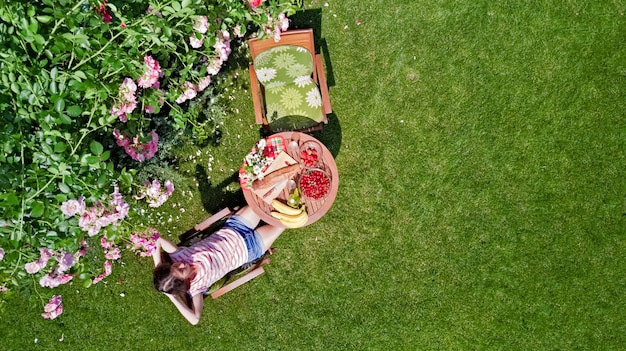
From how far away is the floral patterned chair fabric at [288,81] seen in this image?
15.0 feet

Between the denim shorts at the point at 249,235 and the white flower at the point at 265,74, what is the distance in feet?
4.48

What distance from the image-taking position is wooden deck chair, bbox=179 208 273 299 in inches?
185

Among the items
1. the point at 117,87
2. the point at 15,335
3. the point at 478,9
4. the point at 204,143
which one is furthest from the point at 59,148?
the point at 478,9

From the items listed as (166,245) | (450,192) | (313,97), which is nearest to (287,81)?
(313,97)

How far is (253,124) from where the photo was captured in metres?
5.23

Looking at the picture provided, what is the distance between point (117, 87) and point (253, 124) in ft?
7.43

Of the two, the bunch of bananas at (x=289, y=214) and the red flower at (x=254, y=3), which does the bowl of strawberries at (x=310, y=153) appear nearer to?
the bunch of bananas at (x=289, y=214)

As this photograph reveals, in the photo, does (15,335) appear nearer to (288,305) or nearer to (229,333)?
(229,333)

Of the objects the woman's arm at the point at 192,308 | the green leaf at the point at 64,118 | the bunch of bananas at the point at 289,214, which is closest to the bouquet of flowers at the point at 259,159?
the bunch of bananas at the point at 289,214

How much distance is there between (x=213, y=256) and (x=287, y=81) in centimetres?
177

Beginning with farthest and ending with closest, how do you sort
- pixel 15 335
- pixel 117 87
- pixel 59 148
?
pixel 15 335, pixel 117 87, pixel 59 148

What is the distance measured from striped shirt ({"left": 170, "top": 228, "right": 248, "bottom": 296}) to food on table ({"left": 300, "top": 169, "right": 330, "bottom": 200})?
786mm

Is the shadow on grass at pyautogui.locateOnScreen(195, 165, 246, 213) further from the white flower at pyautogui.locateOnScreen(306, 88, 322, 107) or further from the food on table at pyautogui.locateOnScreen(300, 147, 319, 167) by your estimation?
the white flower at pyautogui.locateOnScreen(306, 88, 322, 107)

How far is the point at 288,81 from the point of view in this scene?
4594 millimetres
